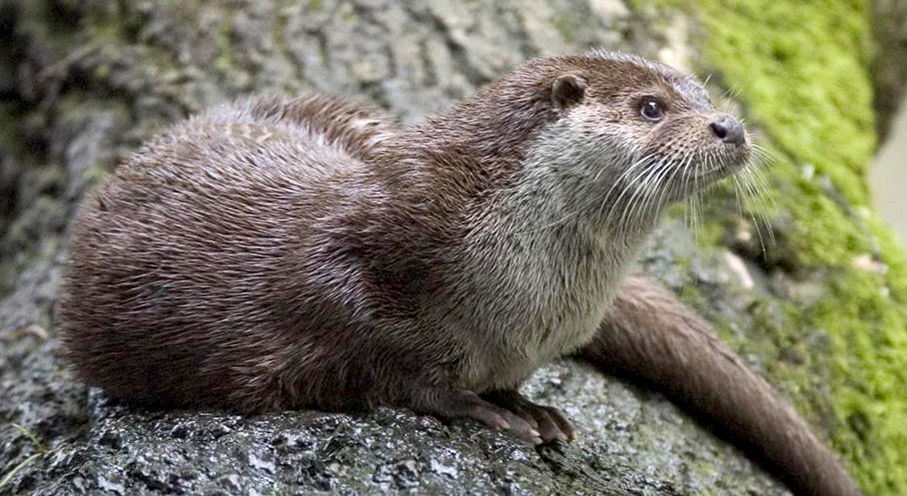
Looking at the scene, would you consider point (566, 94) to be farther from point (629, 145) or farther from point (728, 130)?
point (728, 130)

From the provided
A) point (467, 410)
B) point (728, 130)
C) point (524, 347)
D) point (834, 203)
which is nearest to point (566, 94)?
point (728, 130)

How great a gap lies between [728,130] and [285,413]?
981mm

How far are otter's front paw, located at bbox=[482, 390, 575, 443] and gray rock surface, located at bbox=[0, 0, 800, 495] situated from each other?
4 cm

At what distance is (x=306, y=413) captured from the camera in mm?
2486

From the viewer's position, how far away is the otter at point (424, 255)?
2.44 metres

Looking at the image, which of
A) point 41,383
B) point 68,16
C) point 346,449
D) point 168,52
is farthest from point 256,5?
point 346,449

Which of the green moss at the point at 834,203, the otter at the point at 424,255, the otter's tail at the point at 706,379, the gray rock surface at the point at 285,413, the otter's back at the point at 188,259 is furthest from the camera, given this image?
the green moss at the point at 834,203

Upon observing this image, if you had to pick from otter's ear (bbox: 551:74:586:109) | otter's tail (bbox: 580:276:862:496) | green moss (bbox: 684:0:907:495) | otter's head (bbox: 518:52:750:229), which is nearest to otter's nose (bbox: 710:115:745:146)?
otter's head (bbox: 518:52:750:229)

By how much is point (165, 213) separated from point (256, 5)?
5.29ft

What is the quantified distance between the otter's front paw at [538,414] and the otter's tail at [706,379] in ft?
1.12

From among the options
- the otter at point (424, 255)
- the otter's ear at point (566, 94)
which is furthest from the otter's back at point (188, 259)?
the otter's ear at point (566, 94)

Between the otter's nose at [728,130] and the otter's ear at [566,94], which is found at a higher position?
the otter's nose at [728,130]

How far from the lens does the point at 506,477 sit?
7.66ft

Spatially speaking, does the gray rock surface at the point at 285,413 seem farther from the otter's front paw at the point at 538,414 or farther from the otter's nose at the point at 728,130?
the otter's nose at the point at 728,130
